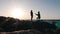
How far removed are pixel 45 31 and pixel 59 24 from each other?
5486 millimetres

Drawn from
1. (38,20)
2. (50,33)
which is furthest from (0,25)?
(50,33)

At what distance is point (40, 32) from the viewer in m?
15.5

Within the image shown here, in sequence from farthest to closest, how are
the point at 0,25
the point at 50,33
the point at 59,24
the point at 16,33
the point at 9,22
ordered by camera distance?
the point at 9,22 < the point at 0,25 < the point at 59,24 < the point at 50,33 < the point at 16,33

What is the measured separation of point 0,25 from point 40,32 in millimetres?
9125

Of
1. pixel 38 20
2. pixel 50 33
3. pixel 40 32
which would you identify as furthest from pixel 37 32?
pixel 38 20

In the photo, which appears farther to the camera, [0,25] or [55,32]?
[0,25]

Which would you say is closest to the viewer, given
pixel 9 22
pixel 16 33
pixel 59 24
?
pixel 16 33

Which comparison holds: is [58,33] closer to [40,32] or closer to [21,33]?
[40,32]

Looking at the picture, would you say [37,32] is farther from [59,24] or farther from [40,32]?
[59,24]

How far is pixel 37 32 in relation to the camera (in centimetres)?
1529

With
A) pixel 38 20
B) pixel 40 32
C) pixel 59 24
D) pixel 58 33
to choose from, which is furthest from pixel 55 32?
pixel 38 20

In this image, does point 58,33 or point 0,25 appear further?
point 0,25

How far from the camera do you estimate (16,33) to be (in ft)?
49.1

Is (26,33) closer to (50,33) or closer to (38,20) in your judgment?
(50,33)
